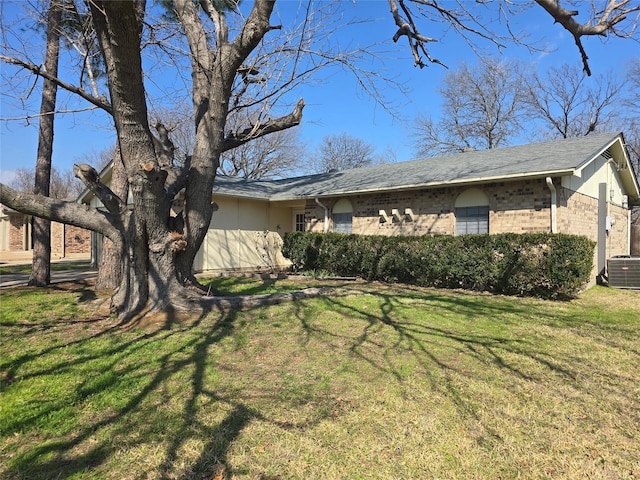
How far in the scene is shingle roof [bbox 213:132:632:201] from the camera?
381 inches

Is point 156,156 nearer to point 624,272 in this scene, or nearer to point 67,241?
point 624,272

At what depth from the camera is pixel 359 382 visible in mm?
3938

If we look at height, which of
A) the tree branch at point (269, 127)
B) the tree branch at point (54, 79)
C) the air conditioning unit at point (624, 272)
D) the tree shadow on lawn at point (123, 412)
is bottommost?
the tree shadow on lawn at point (123, 412)

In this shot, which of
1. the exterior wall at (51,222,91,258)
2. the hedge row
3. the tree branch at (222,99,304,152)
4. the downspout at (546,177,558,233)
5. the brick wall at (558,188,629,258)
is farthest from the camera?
the exterior wall at (51,222,91,258)

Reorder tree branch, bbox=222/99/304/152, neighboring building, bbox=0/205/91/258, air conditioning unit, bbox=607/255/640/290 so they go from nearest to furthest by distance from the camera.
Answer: tree branch, bbox=222/99/304/152
air conditioning unit, bbox=607/255/640/290
neighboring building, bbox=0/205/91/258

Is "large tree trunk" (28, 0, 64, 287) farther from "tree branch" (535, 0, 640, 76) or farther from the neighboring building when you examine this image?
the neighboring building

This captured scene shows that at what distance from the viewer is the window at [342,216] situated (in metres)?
13.7

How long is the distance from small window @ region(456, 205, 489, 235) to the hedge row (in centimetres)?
138

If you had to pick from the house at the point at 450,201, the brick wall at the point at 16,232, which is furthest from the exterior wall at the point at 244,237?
the brick wall at the point at 16,232

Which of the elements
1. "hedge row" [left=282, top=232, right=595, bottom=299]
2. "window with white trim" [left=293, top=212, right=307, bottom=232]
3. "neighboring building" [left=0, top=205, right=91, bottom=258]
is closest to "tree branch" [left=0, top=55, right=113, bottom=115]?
"hedge row" [left=282, top=232, right=595, bottom=299]

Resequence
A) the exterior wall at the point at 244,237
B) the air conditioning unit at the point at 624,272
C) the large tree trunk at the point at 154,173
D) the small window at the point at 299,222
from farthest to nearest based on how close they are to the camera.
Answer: the small window at the point at 299,222 < the exterior wall at the point at 244,237 < the air conditioning unit at the point at 624,272 < the large tree trunk at the point at 154,173

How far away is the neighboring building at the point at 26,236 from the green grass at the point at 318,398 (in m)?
23.2

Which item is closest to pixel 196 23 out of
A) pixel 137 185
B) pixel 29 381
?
pixel 137 185

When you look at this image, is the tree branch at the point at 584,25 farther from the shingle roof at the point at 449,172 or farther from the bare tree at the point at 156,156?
the shingle roof at the point at 449,172
